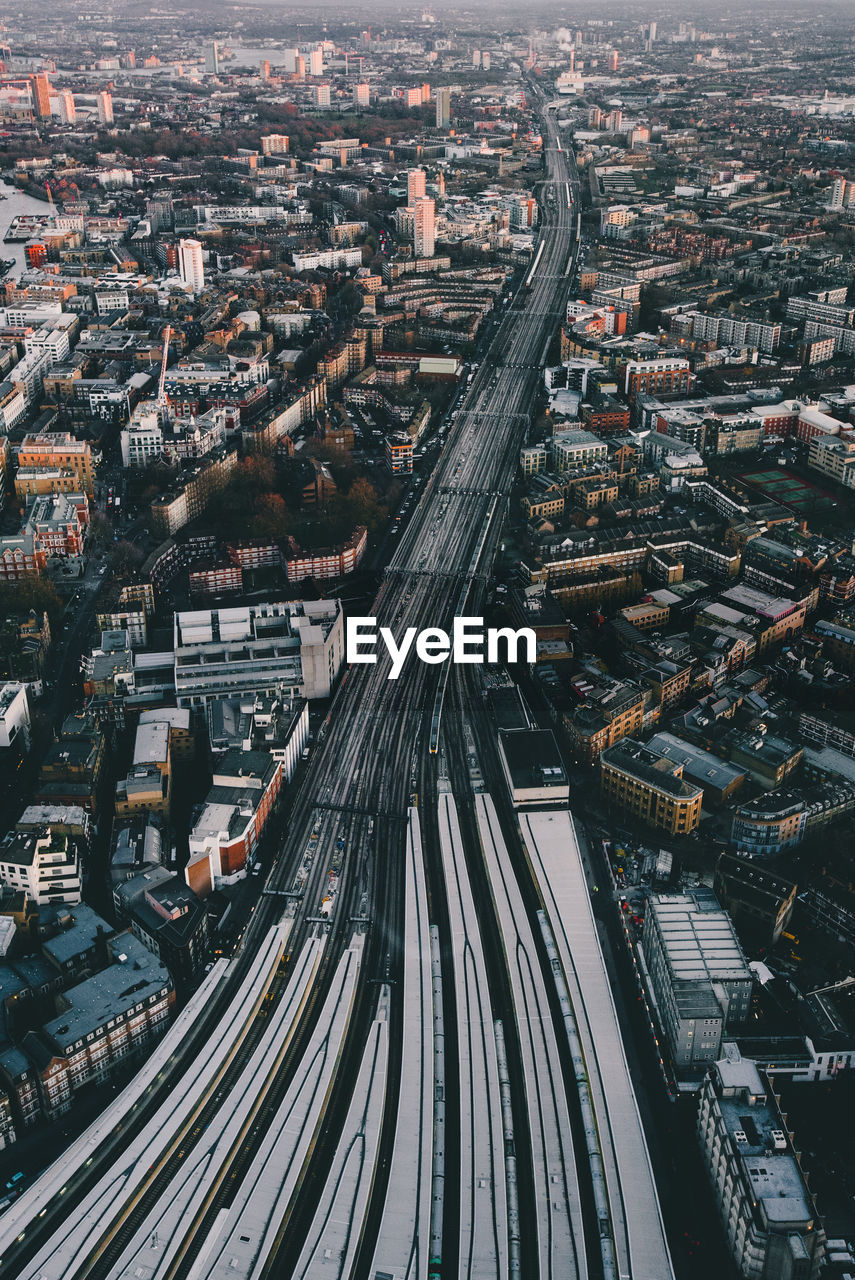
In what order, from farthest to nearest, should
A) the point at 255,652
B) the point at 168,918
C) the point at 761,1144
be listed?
the point at 255,652
the point at 168,918
the point at 761,1144

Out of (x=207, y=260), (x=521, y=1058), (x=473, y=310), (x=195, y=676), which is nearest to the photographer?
(x=521, y=1058)

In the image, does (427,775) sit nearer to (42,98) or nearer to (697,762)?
(697,762)

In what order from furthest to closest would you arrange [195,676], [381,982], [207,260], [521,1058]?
[207,260] → [195,676] → [381,982] → [521,1058]

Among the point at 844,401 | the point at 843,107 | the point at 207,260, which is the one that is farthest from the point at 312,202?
the point at 843,107

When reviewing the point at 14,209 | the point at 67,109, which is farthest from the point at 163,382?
the point at 67,109

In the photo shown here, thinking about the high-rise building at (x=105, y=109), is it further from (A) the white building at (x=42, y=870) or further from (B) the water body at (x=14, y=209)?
(A) the white building at (x=42, y=870)

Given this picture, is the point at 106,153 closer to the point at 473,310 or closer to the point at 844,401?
the point at 473,310
